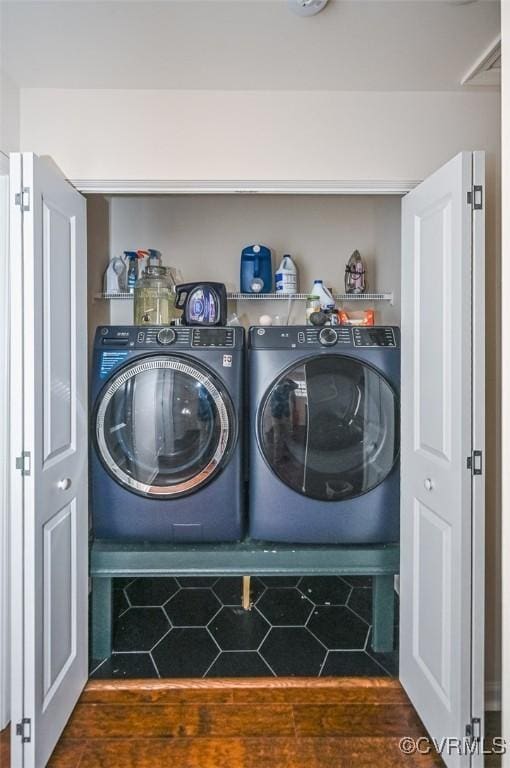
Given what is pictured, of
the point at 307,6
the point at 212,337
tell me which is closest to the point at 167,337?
the point at 212,337

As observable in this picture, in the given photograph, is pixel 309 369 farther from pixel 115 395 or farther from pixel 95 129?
pixel 95 129

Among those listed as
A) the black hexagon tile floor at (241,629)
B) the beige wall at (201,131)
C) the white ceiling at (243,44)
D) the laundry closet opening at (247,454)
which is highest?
the white ceiling at (243,44)

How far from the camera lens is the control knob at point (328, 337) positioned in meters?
1.97

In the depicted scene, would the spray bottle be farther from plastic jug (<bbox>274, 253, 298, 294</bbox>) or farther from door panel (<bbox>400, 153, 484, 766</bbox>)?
door panel (<bbox>400, 153, 484, 766</bbox>)

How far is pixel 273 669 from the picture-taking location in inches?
78.7

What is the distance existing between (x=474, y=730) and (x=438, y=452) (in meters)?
0.84

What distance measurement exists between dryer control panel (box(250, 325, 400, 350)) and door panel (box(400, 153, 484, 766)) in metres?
0.13

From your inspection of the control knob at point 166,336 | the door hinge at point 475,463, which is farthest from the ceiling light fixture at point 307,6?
the door hinge at point 475,463

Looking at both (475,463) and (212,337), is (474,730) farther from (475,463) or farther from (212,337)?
(212,337)

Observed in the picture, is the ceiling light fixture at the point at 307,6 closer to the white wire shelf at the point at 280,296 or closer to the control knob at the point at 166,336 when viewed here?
the control knob at the point at 166,336

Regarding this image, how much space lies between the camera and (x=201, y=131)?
5.89ft

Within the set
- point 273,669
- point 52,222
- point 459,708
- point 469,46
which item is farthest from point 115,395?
point 469,46

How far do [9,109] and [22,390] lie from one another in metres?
1.12

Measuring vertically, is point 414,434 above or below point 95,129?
below
